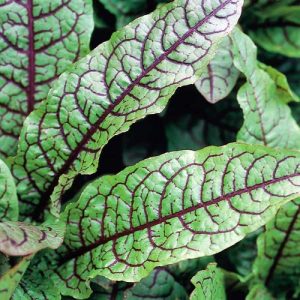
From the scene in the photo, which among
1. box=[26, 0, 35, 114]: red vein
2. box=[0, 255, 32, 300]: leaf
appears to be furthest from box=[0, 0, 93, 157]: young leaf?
box=[0, 255, 32, 300]: leaf

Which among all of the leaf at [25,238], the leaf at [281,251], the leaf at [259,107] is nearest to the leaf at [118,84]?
the leaf at [25,238]

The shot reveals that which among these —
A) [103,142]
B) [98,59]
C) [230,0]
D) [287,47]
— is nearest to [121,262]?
[103,142]

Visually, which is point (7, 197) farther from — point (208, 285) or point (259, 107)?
point (259, 107)

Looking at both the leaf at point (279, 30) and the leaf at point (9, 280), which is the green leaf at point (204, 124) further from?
the leaf at point (9, 280)

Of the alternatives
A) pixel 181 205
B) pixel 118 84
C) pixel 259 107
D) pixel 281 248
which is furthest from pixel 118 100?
pixel 281 248

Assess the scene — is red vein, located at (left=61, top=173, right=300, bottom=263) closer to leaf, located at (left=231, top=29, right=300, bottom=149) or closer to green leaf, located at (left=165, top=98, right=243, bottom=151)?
leaf, located at (left=231, top=29, right=300, bottom=149)

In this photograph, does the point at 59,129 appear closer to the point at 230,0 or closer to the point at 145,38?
the point at 145,38

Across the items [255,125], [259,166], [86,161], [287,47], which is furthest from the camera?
[287,47]
